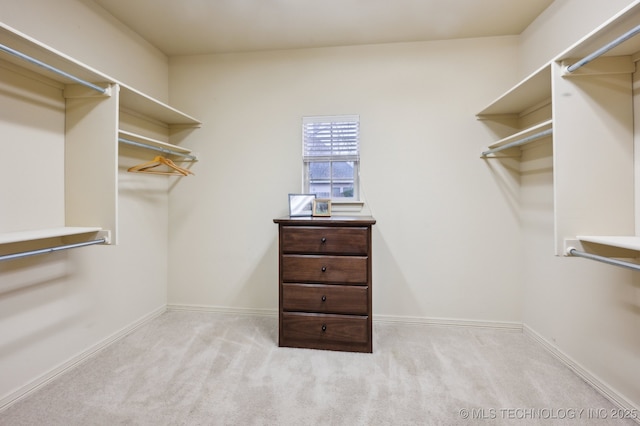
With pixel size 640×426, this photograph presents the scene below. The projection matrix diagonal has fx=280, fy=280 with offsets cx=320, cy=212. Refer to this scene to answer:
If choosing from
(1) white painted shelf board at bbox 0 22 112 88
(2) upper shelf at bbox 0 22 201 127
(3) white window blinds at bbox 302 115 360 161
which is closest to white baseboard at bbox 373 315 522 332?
(3) white window blinds at bbox 302 115 360 161

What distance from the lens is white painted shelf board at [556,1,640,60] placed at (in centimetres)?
112

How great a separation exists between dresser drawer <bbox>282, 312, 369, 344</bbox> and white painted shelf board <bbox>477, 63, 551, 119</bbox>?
1.88m

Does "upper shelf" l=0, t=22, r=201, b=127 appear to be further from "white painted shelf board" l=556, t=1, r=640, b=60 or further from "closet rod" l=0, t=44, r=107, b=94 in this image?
"white painted shelf board" l=556, t=1, r=640, b=60

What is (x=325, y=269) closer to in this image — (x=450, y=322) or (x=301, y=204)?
(x=301, y=204)

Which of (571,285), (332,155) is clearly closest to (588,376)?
(571,285)

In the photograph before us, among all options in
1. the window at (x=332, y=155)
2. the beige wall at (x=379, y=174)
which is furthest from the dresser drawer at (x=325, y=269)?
the window at (x=332, y=155)

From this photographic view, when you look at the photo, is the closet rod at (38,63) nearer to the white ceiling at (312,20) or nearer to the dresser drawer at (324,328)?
the white ceiling at (312,20)

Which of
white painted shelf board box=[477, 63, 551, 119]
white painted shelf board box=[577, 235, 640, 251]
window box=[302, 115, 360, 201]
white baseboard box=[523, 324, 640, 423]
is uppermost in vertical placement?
white painted shelf board box=[477, 63, 551, 119]

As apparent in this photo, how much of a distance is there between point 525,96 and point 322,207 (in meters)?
1.73

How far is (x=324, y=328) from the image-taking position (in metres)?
2.08

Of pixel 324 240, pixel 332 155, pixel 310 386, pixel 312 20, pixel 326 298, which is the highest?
pixel 312 20

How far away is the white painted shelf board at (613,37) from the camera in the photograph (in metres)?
1.12

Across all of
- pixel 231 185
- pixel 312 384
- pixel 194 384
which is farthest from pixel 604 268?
pixel 231 185

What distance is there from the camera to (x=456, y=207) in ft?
8.25
